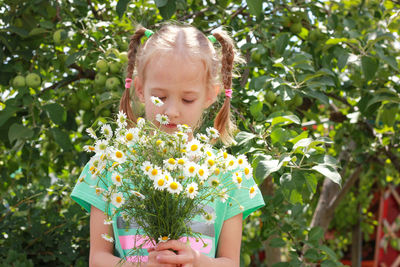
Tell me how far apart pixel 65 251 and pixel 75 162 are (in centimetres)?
48

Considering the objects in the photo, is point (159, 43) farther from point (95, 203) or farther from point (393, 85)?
point (393, 85)

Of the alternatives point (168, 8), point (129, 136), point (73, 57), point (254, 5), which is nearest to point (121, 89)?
point (73, 57)

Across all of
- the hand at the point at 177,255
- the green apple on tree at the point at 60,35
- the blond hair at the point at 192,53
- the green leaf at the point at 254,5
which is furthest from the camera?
the green apple on tree at the point at 60,35

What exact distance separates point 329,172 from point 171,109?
1.41ft

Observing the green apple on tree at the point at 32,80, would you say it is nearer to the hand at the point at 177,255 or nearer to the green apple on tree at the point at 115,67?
the green apple on tree at the point at 115,67

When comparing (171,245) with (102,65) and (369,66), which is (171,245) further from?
(369,66)

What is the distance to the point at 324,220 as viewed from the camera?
2.78 meters

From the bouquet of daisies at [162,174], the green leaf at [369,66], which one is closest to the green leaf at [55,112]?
the bouquet of daisies at [162,174]

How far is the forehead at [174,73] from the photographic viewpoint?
121 centimetres

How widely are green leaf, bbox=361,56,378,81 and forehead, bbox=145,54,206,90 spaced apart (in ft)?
2.70

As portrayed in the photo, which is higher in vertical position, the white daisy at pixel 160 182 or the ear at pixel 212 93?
the white daisy at pixel 160 182

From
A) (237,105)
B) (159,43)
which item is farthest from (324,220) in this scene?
(159,43)

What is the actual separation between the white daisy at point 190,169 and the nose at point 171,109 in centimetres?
26

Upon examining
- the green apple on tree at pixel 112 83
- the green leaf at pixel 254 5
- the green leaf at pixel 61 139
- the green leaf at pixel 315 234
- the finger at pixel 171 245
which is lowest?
the green leaf at pixel 315 234
